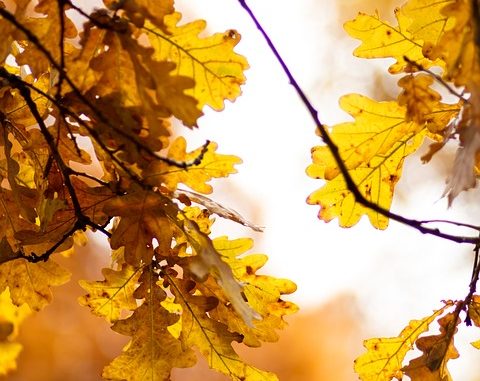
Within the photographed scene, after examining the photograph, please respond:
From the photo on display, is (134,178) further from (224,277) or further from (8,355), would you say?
(8,355)

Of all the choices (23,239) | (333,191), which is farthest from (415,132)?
(23,239)

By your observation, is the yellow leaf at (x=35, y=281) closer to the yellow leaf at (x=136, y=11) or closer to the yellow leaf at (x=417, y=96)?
the yellow leaf at (x=136, y=11)

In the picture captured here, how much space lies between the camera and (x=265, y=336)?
1388 mm

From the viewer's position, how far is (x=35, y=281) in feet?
4.78

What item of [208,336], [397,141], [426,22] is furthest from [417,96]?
[208,336]

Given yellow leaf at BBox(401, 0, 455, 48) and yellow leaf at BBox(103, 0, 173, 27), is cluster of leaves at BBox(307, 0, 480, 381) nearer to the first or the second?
yellow leaf at BBox(401, 0, 455, 48)

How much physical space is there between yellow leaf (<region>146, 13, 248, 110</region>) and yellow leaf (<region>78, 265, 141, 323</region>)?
0.47m

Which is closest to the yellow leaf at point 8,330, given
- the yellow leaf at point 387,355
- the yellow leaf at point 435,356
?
the yellow leaf at point 387,355

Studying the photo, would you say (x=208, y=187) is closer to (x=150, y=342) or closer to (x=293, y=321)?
→ (x=150, y=342)

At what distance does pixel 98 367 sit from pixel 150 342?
416 cm

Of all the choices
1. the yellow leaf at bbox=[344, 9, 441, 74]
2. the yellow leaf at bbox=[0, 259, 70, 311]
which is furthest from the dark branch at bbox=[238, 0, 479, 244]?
the yellow leaf at bbox=[0, 259, 70, 311]

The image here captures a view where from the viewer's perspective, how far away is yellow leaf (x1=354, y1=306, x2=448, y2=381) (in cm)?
149

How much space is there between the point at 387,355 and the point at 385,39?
0.68 m

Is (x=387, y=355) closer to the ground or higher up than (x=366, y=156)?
closer to the ground
